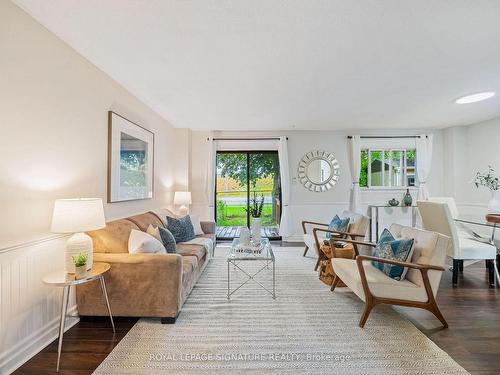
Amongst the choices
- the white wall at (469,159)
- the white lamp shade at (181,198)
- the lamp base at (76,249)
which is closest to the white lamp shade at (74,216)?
the lamp base at (76,249)

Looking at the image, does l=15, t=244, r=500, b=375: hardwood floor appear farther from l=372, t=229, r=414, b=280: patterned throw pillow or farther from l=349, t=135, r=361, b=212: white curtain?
l=349, t=135, r=361, b=212: white curtain

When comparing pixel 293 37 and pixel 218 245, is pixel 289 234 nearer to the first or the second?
pixel 218 245

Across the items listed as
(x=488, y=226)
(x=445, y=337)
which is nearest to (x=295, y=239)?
(x=488, y=226)

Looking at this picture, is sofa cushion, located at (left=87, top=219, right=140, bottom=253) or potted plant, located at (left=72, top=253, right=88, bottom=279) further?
sofa cushion, located at (left=87, top=219, right=140, bottom=253)

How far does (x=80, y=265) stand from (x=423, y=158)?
6.46 meters

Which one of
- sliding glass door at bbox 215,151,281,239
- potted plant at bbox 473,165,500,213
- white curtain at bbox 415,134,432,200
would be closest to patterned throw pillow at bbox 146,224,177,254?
sliding glass door at bbox 215,151,281,239

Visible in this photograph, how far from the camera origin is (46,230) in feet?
6.72

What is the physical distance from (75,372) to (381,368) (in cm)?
213

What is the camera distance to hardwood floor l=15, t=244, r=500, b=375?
70.4 inches

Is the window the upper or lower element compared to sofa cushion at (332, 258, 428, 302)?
upper

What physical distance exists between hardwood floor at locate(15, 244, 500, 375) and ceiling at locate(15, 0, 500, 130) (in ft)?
8.40

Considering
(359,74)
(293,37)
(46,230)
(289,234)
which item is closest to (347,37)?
(293,37)

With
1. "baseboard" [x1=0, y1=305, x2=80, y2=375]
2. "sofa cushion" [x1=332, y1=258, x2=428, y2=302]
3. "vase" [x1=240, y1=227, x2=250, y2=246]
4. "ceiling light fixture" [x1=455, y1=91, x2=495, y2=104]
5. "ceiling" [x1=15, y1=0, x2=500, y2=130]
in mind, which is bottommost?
Result: "baseboard" [x1=0, y1=305, x2=80, y2=375]

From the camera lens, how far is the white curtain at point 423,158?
5527mm
